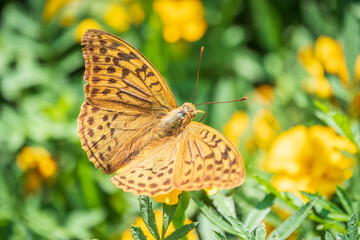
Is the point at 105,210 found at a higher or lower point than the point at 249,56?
lower

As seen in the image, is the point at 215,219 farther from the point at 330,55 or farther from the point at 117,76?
the point at 330,55

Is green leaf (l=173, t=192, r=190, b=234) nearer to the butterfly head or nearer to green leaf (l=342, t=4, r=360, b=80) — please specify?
the butterfly head

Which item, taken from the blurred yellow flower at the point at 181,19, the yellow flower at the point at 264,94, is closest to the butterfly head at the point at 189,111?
the yellow flower at the point at 264,94

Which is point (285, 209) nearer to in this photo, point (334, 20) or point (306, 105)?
point (306, 105)


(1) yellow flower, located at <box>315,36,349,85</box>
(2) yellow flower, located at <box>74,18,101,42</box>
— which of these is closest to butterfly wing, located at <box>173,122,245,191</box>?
(1) yellow flower, located at <box>315,36,349,85</box>

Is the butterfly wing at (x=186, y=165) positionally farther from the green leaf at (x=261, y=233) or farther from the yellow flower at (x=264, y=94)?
the yellow flower at (x=264, y=94)

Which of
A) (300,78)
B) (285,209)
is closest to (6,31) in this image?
(300,78)

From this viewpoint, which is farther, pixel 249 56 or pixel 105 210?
pixel 249 56
